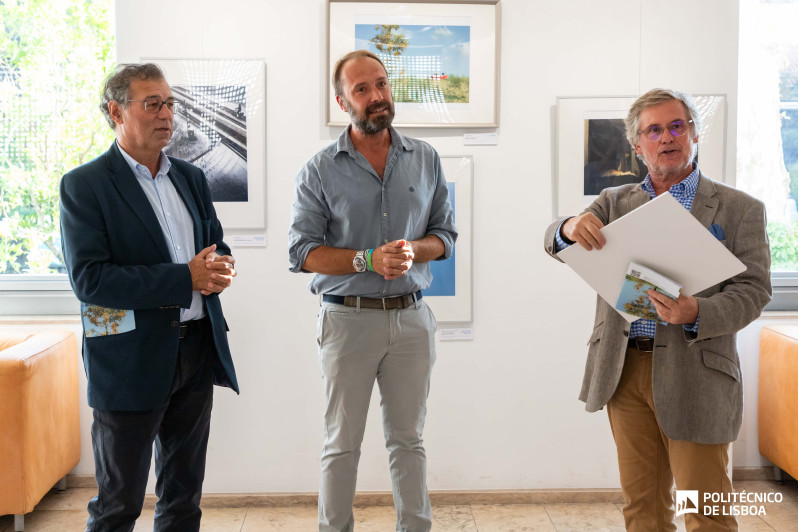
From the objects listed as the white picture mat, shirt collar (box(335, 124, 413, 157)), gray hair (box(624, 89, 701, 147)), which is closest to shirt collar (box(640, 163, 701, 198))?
gray hair (box(624, 89, 701, 147))

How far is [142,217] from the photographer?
85.4 inches

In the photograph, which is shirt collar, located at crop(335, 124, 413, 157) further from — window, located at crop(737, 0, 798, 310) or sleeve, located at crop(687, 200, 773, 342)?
window, located at crop(737, 0, 798, 310)

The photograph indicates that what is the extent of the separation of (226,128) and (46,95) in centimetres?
109

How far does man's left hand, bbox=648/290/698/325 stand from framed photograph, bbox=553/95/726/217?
5.06 feet

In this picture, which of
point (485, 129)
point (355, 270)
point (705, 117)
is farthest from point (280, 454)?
point (705, 117)

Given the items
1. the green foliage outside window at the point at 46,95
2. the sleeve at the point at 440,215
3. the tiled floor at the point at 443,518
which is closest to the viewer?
A: the sleeve at the point at 440,215

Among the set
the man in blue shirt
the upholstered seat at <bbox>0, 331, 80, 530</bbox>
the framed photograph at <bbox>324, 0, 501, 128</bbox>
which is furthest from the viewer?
the framed photograph at <bbox>324, 0, 501, 128</bbox>

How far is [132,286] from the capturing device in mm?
2100

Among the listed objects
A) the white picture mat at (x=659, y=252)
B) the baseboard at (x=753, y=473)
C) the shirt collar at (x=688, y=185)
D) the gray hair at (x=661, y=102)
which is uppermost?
the gray hair at (x=661, y=102)

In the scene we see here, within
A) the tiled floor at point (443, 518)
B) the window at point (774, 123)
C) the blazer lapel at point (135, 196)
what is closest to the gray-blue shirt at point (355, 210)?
the blazer lapel at point (135, 196)

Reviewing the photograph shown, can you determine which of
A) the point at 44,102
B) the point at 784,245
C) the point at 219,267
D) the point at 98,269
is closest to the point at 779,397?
the point at 784,245

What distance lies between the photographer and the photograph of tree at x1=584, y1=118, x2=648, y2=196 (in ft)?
11.0

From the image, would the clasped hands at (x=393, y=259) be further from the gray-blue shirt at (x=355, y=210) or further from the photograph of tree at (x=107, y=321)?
the photograph of tree at (x=107, y=321)

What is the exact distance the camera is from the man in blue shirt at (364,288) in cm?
245
